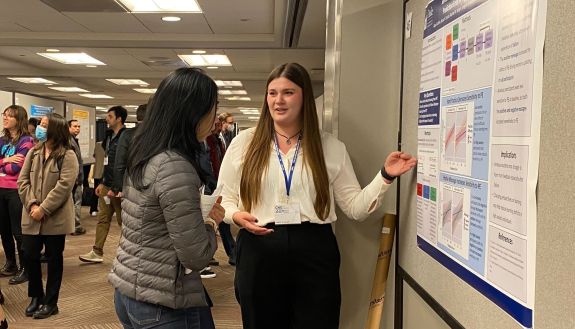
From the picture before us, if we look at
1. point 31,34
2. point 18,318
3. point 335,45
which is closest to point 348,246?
point 335,45

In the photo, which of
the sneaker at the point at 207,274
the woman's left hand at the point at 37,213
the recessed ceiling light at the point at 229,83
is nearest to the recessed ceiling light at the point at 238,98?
the recessed ceiling light at the point at 229,83

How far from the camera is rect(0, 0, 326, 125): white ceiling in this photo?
220 inches

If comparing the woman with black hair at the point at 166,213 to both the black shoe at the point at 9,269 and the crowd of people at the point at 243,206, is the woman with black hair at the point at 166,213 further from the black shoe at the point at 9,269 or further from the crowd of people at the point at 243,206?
the black shoe at the point at 9,269

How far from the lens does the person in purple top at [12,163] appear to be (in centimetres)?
389

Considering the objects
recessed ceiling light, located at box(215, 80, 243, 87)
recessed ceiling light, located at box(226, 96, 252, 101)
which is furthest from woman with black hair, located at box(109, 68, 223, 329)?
recessed ceiling light, located at box(226, 96, 252, 101)

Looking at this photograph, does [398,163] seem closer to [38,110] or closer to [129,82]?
[38,110]

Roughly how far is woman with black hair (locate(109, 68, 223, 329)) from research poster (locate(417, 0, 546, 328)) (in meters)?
0.69

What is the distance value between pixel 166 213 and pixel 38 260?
2.45m

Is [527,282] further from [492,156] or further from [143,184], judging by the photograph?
[143,184]

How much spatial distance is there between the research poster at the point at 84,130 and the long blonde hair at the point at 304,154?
7.97 m

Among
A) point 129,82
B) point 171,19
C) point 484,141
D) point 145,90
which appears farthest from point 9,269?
point 145,90

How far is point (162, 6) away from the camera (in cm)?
539

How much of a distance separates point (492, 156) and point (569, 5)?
1.21ft

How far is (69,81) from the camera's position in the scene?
11000 mm
